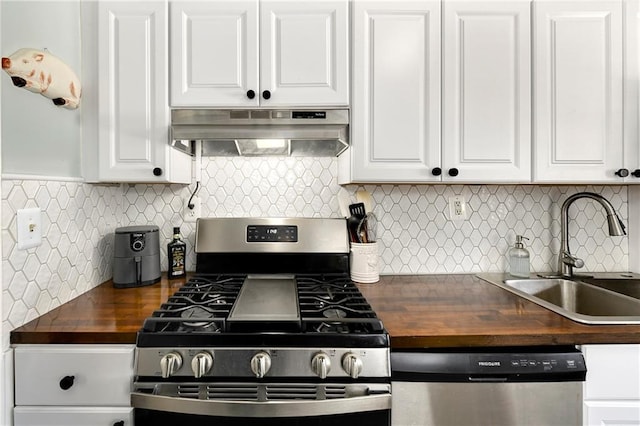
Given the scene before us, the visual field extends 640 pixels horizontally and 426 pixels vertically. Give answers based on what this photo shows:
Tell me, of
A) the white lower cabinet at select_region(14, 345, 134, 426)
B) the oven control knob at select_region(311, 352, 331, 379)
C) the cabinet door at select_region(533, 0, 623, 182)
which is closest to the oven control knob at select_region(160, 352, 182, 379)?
the white lower cabinet at select_region(14, 345, 134, 426)

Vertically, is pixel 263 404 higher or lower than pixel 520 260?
lower

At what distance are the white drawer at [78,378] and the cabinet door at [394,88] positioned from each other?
1.04 meters

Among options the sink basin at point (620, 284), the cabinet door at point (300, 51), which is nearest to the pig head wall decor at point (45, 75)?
the cabinet door at point (300, 51)

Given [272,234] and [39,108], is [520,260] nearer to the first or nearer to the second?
[272,234]

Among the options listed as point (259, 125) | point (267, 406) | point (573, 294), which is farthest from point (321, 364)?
point (573, 294)

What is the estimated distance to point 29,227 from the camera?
1093 millimetres

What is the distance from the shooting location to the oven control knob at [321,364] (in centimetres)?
94

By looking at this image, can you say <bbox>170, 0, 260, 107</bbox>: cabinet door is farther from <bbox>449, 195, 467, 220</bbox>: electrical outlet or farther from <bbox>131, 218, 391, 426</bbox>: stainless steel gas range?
<bbox>449, 195, 467, 220</bbox>: electrical outlet

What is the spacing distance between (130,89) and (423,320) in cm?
142

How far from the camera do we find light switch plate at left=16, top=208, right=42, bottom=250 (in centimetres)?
106

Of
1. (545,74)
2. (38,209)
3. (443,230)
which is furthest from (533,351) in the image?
(38,209)

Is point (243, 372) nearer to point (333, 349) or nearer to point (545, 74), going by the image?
point (333, 349)

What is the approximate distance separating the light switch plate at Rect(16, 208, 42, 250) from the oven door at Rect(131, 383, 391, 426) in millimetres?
589

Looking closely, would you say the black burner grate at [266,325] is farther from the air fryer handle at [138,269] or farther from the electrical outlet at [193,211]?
the electrical outlet at [193,211]
